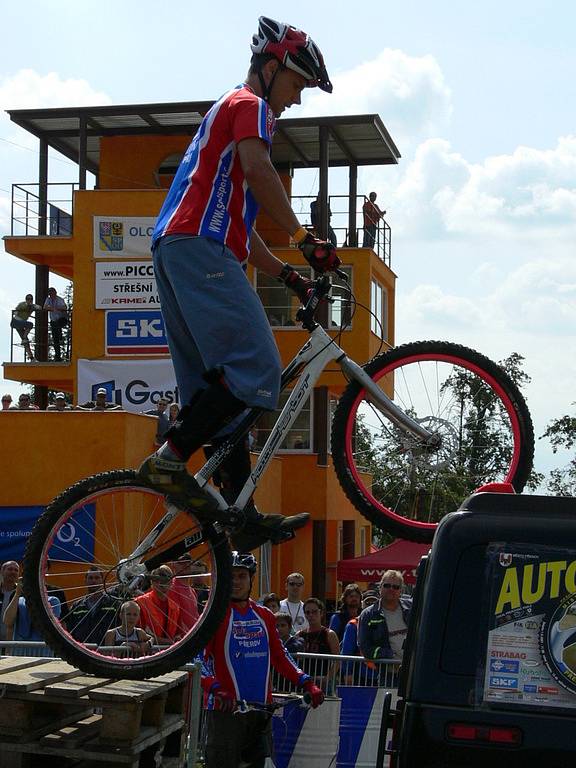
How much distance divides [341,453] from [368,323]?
2602cm

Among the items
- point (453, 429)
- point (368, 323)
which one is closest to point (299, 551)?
point (368, 323)

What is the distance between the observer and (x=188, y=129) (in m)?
34.1

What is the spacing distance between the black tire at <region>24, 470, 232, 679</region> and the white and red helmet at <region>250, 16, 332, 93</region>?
196cm

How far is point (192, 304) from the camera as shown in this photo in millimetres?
5586

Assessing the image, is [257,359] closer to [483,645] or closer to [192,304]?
[192,304]

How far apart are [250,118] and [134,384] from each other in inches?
963

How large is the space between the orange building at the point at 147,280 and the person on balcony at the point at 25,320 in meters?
0.48

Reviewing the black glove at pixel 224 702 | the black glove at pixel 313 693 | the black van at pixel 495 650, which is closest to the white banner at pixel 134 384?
the black glove at pixel 313 693

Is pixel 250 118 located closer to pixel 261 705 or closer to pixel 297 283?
pixel 297 283

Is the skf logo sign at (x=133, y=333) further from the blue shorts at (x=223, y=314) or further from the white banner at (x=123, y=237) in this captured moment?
the blue shorts at (x=223, y=314)

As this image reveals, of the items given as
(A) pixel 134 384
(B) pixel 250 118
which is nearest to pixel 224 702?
(B) pixel 250 118

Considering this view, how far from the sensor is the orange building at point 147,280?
1193 inches

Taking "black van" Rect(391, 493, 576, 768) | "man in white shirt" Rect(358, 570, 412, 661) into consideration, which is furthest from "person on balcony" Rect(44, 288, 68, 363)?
"black van" Rect(391, 493, 576, 768)

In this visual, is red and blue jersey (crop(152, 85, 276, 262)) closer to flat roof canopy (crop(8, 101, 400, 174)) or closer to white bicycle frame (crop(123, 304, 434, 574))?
white bicycle frame (crop(123, 304, 434, 574))
